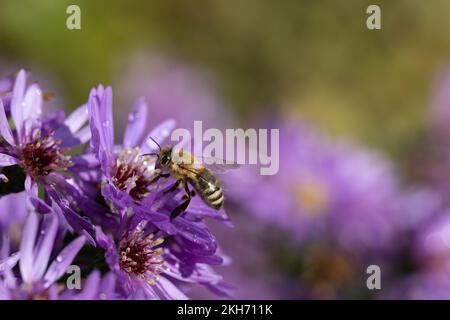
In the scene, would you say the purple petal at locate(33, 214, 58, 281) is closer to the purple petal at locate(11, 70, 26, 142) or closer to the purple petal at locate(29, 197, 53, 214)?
the purple petal at locate(29, 197, 53, 214)

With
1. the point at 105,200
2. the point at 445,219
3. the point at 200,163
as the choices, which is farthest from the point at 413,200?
the point at 105,200

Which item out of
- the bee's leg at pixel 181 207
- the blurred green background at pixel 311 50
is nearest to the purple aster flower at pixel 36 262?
the bee's leg at pixel 181 207

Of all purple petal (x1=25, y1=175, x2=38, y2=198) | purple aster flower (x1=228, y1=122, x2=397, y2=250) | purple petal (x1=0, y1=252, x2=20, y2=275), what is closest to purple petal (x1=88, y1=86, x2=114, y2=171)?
purple petal (x1=25, y1=175, x2=38, y2=198)

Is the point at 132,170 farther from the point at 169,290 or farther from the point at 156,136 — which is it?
the point at 169,290

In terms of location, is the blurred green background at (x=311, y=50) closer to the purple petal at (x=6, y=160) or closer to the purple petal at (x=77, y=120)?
the purple petal at (x=77, y=120)
